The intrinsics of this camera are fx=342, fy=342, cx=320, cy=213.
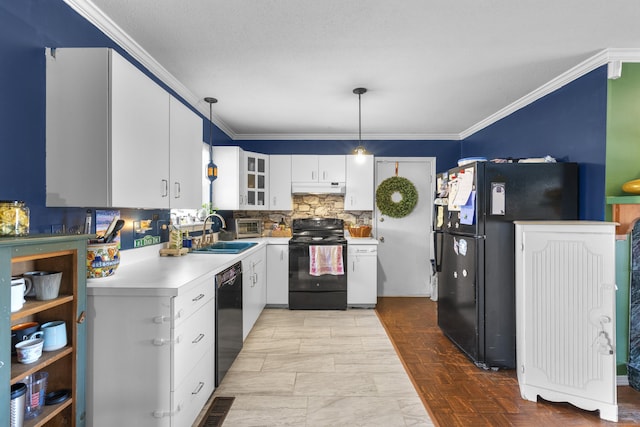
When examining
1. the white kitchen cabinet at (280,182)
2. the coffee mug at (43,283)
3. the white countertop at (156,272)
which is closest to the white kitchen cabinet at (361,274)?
the white kitchen cabinet at (280,182)

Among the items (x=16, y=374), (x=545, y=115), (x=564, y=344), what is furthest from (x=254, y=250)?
(x=545, y=115)

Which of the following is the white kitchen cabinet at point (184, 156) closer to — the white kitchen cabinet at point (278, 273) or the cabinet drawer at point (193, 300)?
the cabinet drawer at point (193, 300)

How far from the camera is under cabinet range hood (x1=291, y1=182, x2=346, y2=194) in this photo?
15.6 feet

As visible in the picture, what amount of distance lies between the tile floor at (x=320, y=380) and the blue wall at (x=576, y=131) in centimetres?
199

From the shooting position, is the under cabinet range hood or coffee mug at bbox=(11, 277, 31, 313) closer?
coffee mug at bbox=(11, 277, 31, 313)

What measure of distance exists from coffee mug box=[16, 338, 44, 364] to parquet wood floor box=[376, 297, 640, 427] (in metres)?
2.07

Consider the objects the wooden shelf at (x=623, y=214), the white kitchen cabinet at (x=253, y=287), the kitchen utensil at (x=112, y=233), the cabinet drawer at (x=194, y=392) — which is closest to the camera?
the cabinet drawer at (x=194, y=392)

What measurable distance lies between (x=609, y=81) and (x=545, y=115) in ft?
2.26

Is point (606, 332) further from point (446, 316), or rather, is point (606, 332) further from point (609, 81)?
point (609, 81)

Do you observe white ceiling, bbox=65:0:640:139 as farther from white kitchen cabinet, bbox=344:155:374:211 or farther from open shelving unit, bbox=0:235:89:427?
open shelving unit, bbox=0:235:89:427

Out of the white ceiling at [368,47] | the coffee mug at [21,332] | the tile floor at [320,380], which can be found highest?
the white ceiling at [368,47]

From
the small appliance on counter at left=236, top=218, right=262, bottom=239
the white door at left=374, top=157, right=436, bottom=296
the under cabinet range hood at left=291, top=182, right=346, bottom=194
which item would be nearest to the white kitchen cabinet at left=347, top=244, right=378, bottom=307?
the white door at left=374, top=157, right=436, bottom=296

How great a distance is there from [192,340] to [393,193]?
3.73 metres

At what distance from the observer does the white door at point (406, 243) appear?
5055 millimetres
